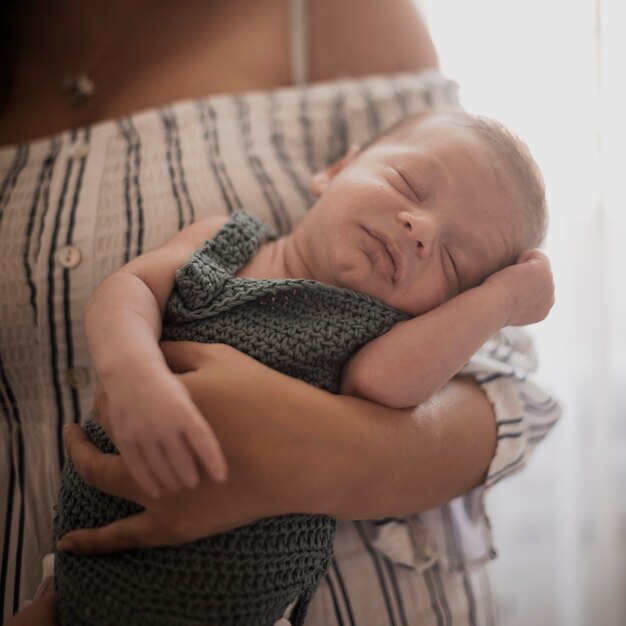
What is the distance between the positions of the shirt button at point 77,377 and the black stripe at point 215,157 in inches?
14.6

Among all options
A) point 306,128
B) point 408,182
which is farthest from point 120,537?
point 306,128

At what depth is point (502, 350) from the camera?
1017mm

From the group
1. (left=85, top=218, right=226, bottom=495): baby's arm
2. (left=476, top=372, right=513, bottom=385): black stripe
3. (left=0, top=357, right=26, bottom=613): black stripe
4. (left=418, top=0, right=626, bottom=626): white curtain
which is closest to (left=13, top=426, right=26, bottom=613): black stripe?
(left=0, top=357, right=26, bottom=613): black stripe

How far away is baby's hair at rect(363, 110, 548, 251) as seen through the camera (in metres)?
0.89

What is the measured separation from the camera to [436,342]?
792 mm

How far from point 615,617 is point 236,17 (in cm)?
180

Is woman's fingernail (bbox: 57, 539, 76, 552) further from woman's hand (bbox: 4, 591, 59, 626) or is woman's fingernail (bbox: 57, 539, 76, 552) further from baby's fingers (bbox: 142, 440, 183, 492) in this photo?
baby's fingers (bbox: 142, 440, 183, 492)

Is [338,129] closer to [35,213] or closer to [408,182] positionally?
[408,182]

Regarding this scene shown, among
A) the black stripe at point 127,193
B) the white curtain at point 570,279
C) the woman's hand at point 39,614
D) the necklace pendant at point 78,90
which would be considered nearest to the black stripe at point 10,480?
the woman's hand at point 39,614

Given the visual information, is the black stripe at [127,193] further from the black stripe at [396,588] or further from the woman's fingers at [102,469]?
the black stripe at [396,588]

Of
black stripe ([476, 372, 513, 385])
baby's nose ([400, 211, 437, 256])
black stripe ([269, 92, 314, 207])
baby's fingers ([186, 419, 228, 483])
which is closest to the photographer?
baby's fingers ([186, 419, 228, 483])

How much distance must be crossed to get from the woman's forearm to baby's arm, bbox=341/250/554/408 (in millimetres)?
34

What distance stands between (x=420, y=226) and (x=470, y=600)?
614mm

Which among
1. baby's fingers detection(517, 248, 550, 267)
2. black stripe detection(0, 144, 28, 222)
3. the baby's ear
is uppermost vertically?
black stripe detection(0, 144, 28, 222)
